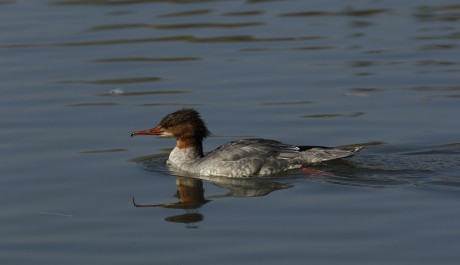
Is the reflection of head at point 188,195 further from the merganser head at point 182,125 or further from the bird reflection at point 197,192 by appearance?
the merganser head at point 182,125

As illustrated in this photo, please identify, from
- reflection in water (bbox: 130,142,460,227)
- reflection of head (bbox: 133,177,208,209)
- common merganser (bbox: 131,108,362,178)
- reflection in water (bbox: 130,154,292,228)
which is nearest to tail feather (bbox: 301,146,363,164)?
common merganser (bbox: 131,108,362,178)

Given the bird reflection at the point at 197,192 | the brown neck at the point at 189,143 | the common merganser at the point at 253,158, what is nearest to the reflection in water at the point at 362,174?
the bird reflection at the point at 197,192

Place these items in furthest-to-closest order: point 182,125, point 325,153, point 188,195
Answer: point 182,125, point 325,153, point 188,195

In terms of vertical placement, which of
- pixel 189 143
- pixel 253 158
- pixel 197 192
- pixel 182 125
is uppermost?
pixel 182 125

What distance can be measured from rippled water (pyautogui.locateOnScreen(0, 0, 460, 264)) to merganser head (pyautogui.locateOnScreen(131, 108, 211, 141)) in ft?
1.11

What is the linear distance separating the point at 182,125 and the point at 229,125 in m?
0.93

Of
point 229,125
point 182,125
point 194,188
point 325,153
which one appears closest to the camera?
point 194,188

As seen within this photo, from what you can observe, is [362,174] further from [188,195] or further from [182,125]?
[182,125]

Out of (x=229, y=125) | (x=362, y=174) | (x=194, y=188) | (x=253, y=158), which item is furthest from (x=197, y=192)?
(x=229, y=125)

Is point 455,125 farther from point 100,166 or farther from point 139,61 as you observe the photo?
point 139,61

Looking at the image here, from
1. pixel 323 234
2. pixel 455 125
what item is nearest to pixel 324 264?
pixel 323 234

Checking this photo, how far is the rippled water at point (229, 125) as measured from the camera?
1005cm

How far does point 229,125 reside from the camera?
14.4 meters

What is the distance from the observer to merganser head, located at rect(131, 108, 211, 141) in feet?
44.6
